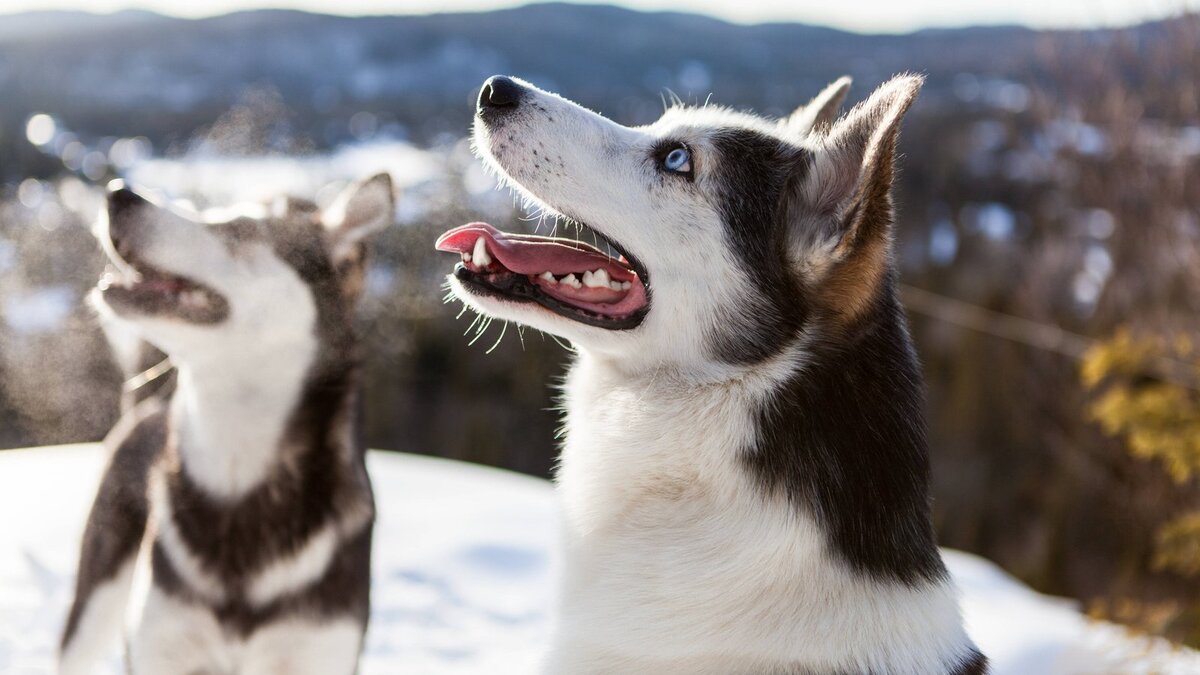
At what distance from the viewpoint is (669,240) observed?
82.4 inches

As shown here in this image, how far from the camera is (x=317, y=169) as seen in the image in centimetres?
958

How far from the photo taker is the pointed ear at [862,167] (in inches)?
65.2

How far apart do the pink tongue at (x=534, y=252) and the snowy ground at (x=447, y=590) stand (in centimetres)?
203

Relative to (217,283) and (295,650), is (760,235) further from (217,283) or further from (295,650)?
(295,650)

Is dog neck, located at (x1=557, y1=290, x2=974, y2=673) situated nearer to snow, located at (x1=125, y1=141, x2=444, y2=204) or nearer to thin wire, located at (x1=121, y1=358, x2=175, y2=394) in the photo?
snow, located at (x1=125, y1=141, x2=444, y2=204)

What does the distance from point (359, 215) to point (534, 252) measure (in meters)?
1.00

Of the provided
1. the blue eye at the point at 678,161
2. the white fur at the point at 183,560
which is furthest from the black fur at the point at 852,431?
the white fur at the point at 183,560

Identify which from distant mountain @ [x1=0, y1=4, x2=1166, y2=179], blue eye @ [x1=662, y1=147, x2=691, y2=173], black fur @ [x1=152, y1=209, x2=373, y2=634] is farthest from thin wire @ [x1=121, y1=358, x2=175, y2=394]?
distant mountain @ [x1=0, y1=4, x2=1166, y2=179]

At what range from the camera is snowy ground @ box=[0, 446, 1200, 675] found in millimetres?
3975

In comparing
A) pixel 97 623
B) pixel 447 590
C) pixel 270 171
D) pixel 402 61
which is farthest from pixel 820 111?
pixel 402 61

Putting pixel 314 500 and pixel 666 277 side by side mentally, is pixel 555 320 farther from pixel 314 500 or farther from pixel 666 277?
pixel 314 500

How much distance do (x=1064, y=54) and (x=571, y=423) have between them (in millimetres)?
6239

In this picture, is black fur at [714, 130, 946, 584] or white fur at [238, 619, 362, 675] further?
white fur at [238, 619, 362, 675]

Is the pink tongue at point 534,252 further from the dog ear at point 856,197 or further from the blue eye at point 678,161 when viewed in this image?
the dog ear at point 856,197
